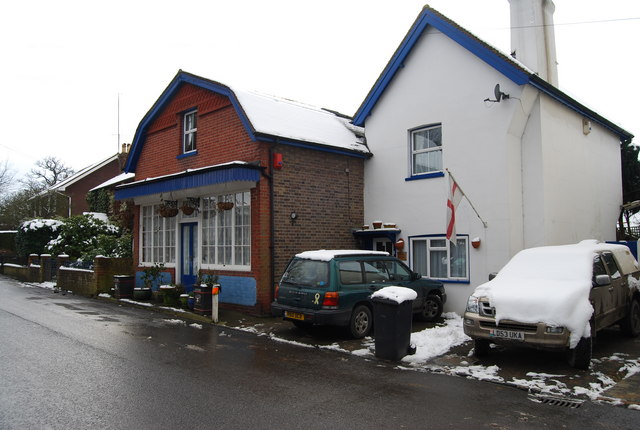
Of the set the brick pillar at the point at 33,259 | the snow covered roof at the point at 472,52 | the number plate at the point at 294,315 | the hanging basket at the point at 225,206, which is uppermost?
the snow covered roof at the point at 472,52

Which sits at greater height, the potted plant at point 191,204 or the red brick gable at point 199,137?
the red brick gable at point 199,137

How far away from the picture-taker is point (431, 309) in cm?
1173

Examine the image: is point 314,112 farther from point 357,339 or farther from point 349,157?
point 357,339

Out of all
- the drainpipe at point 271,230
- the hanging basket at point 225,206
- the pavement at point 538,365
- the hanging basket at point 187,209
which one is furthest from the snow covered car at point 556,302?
the hanging basket at point 187,209

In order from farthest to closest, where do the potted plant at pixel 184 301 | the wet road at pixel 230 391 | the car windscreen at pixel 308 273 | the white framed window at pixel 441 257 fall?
the potted plant at pixel 184 301 → the white framed window at pixel 441 257 → the car windscreen at pixel 308 273 → the wet road at pixel 230 391

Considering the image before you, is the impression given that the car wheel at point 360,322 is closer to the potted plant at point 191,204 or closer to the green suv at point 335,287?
the green suv at point 335,287

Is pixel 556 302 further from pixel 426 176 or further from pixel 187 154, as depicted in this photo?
pixel 187 154

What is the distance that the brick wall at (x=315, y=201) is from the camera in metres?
12.9

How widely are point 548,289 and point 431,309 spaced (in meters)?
4.27

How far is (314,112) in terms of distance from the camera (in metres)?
16.2

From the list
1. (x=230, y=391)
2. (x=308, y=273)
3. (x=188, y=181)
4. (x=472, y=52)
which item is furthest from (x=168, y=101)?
(x=230, y=391)

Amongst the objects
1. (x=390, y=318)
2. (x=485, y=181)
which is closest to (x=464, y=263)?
(x=485, y=181)

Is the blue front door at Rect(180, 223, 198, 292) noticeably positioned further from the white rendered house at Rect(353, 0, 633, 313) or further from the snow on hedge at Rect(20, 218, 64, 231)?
the snow on hedge at Rect(20, 218, 64, 231)

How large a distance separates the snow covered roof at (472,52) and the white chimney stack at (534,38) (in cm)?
175
